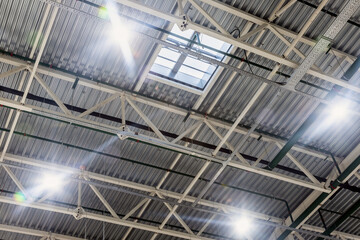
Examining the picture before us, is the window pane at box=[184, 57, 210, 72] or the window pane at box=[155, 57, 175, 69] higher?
the window pane at box=[155, 57, 175, 69]

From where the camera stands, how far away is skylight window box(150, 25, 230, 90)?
14.4 m

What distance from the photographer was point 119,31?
38.6ft

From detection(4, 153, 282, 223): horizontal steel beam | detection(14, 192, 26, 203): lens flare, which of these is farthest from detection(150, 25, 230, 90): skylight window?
detection(14, 192, 26, 203): lens flare

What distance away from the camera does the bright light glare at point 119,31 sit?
37.1 ft

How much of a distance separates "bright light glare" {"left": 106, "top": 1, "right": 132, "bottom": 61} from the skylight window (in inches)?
58.6

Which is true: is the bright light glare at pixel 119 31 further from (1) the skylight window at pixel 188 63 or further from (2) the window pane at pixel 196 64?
(2) the window pane at pixel 196 64

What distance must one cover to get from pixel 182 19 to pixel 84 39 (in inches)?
178

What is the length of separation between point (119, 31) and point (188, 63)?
13.8 feet

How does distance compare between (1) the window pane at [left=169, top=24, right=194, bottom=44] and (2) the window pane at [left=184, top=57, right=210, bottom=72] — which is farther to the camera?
(2) the window pane at [left=184, top=57, right=210, bottom=72]

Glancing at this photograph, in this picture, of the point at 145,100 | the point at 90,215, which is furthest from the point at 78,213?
the point at 145,100

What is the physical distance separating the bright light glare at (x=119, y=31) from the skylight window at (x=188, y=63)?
1.49 meters

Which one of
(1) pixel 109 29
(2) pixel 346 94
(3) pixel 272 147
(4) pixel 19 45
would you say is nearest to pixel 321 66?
(2) pixel 346 94

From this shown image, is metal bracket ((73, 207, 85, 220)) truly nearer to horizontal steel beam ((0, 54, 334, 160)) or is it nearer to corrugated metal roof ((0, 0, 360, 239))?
corrugated metal roof ((0, 0, 360, 239))

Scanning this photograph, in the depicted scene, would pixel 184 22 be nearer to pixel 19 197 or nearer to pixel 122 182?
pixel 122 182
